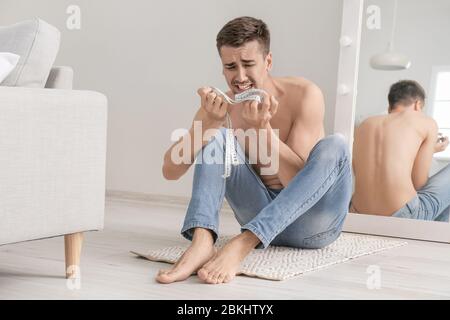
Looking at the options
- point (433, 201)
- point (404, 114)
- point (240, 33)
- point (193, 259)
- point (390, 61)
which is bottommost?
point (433, 201)

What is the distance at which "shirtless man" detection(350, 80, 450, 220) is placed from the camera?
270 cm

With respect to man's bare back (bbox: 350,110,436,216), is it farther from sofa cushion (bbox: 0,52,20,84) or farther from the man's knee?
sofa cushion (bbox: 0,52,20,84)

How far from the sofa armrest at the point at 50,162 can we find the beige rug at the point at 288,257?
1.30 feet

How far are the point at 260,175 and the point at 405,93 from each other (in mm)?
1038

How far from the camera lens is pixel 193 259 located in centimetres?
172

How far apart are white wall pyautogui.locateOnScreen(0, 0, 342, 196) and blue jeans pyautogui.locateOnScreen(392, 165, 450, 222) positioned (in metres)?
0.57

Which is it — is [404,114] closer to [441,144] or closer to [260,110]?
[441,144]

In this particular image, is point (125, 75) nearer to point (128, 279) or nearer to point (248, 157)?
point (248, 157)

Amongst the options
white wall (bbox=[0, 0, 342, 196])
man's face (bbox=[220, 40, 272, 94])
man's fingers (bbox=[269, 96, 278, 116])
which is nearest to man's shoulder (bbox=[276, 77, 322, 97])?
man's face (bbox=[220, 40, 272, 94])

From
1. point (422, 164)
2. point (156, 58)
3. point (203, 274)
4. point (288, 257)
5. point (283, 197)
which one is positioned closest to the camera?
point (203, 274)

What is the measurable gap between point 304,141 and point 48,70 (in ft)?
2.54

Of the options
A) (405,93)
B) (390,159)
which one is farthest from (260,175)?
(405,93)

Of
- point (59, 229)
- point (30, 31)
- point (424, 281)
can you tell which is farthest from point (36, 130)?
point (424, 281)

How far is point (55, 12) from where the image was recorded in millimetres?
3816
